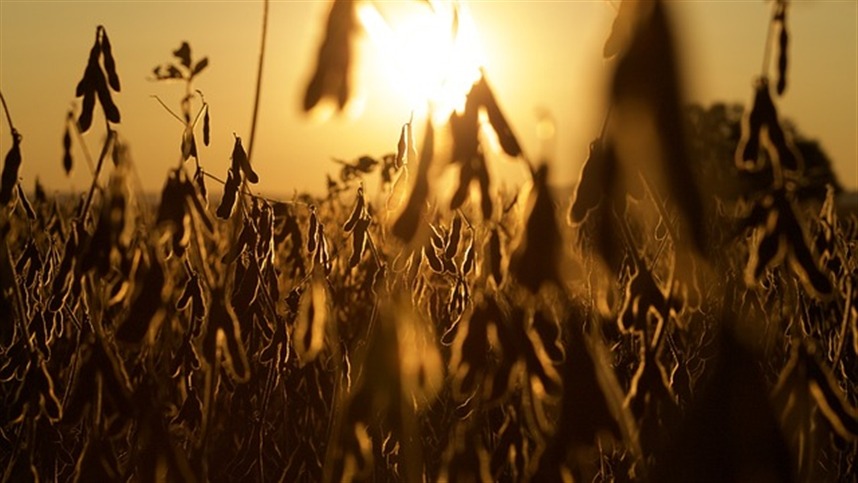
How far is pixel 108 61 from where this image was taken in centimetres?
123

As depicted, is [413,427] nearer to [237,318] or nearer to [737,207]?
[237,318]

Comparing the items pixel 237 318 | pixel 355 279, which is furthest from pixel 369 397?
pixel 355 279

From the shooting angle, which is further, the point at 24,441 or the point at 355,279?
the point at 355,279

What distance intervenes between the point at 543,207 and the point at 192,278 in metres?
0.53

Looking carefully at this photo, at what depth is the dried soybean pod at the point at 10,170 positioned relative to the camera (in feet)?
4.45

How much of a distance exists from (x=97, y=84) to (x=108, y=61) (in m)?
0.03

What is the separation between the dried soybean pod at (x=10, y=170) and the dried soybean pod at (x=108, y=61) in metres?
0.21

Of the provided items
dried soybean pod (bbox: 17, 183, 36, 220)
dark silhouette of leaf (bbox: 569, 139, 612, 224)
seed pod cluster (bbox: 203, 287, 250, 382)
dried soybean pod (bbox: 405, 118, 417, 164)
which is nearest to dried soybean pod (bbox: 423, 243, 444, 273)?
Answer: dried soybean pod (bbox: 405, 118, 417, 164)

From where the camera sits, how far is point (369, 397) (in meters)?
1.24

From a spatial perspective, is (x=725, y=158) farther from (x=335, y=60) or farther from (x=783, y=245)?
(x=335, y=60)

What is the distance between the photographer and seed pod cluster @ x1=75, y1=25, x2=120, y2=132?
121cm

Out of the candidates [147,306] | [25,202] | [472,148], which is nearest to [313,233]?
[147,306]

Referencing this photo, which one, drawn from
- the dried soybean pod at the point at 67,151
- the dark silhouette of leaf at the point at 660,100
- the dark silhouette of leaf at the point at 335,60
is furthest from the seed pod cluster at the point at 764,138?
the dried soybean pod at the point at 67,151

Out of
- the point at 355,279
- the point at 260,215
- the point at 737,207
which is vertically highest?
the point at 355,279
